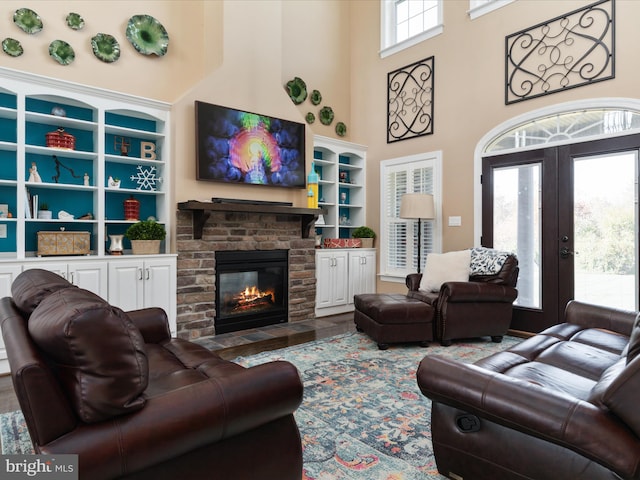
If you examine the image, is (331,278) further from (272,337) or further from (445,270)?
(445,270)

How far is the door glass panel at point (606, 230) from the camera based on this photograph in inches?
153

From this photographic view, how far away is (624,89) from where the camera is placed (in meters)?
3.89

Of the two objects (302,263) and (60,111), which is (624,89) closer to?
(302,263)

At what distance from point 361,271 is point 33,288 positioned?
4.71m

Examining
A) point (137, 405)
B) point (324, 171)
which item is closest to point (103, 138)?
point (324, 171)

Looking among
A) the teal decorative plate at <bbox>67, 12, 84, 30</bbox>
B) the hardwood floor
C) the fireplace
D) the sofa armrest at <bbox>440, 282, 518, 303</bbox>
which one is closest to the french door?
the sofa armrest at <bbox>440, 282, 518, 303</bbox>

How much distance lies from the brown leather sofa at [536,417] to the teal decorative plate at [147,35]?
454 centimetres

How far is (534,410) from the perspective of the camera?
144cm

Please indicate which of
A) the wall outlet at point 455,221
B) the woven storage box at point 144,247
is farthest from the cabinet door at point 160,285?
the wall outlet at point 455,221

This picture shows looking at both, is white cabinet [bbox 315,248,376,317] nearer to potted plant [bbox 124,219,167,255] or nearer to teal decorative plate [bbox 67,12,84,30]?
potted plant [bbox 124,219,167,255]

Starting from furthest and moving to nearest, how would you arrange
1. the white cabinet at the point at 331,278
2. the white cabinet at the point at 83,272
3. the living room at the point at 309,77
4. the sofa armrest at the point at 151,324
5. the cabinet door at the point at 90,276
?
1. the white cabinet at the point at 331,278
2. the living room at the point at 309,77
3. the cabinet door at the point at 90,276
4. the white cabinet at the point at 83,272
5. the sofa armrest at the point at 151,324

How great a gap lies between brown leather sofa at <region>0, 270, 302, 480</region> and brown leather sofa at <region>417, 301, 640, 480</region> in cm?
66

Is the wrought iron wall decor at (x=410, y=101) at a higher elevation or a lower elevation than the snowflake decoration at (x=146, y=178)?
higher

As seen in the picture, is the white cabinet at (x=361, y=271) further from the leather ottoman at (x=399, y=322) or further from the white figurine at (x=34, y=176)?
the white figurine at (x=34, y=176)
